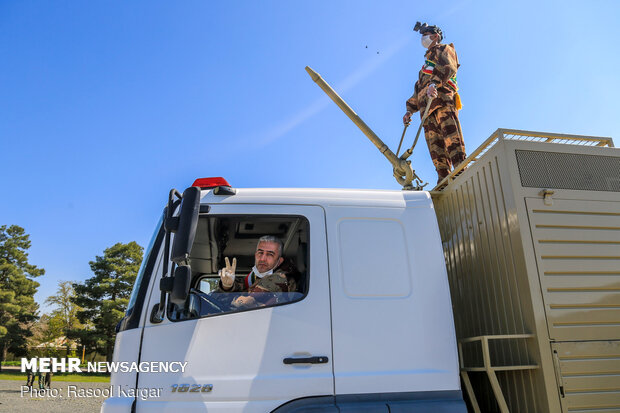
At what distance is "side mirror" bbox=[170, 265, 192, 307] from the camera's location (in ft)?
7.45

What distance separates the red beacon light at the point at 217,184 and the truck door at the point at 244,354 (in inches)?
26.9

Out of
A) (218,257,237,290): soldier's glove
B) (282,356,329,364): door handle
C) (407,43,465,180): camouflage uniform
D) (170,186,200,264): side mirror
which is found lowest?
(282,356,329,364): door handle

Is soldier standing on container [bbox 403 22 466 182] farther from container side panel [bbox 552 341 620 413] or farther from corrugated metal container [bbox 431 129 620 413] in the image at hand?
container side panel [bbox 552 341 620 413]

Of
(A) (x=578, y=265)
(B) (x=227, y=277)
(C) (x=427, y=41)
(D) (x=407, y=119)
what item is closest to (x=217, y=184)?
(B) (x=227, y=277)

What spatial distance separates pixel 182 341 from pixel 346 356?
0.96 meters

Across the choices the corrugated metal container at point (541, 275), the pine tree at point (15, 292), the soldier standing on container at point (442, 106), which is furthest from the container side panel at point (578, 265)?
the pine tree at point (15, 292)

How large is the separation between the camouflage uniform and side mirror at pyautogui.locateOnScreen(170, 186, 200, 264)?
3.39 meters

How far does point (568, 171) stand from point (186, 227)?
2614 mm

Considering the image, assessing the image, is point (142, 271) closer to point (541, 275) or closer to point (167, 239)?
point (167, 239)

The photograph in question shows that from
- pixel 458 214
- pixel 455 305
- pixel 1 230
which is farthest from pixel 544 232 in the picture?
pixel 1 230

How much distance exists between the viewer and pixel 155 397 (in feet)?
7.67

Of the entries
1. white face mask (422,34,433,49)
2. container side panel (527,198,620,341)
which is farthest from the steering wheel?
white face mask (422,34,433,49)

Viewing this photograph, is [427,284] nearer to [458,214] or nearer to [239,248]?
[458,214]

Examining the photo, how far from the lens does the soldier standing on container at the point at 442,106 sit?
4.93 m
